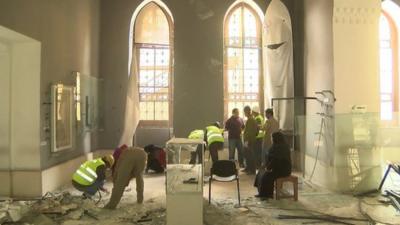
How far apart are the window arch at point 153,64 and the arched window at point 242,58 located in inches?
52.8

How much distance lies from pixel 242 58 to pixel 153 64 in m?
2.05

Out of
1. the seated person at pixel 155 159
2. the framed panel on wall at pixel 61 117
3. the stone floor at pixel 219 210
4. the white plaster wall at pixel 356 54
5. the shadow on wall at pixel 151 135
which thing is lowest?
the stone floor at pixel 219 210

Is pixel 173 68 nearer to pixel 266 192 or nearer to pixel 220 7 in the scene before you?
pixel 220 7

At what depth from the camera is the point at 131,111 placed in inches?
357

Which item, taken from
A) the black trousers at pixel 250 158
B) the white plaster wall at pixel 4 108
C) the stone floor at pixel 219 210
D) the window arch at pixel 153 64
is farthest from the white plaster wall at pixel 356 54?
the white plaster wall at pixel 4 108

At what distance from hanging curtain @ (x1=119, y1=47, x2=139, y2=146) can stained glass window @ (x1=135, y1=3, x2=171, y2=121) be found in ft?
0.76

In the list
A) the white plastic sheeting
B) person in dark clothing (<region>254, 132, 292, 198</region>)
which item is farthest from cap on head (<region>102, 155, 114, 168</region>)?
the white plastic sheeting

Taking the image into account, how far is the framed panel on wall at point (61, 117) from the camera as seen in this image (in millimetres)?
6379

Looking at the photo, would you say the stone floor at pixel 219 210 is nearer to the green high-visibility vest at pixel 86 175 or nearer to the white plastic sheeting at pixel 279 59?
the green high-visibility vest at pixel 86 175

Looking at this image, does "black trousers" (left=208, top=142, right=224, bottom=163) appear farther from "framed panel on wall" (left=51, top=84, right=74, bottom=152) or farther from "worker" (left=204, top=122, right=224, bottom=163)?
"framed panel on wall" (left=51, top=84, right=74, bottom=152)

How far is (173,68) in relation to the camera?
9.18 m

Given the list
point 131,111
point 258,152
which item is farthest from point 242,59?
point 131,111

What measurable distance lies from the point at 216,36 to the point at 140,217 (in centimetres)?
527

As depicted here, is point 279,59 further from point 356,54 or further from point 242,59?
point 356,54
